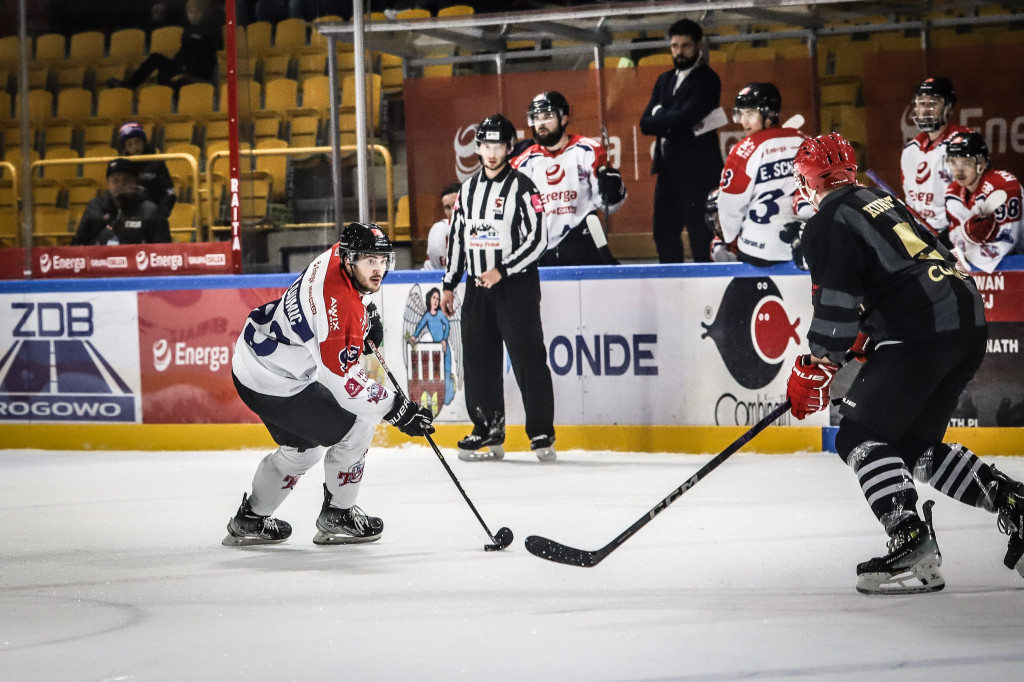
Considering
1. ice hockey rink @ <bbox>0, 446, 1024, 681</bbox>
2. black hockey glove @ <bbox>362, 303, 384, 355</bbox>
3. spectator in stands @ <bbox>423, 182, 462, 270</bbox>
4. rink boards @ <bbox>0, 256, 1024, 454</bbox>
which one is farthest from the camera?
spectator in stands @ <bbox>423, 182, 462, 270</bbox>

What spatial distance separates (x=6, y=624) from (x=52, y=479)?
9.88ft

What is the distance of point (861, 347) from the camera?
4156 mm

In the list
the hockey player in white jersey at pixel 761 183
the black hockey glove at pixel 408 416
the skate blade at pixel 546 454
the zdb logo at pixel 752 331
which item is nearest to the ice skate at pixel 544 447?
the skate blade at pixel 546 454

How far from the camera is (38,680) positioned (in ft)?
10.4

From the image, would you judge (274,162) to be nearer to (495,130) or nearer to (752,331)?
(495,130)

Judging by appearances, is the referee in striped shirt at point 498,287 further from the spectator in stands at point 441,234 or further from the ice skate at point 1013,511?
the ice skate at point 1013,511

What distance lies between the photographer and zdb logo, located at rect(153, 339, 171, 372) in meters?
7.69

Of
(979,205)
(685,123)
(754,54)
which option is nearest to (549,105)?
(685,123)

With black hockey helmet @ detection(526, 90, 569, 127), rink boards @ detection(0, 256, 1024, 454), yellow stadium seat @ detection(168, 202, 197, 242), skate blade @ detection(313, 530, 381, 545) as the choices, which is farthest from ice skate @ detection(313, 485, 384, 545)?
yellow stadium seat @ detection(168, 202, 197, 242)

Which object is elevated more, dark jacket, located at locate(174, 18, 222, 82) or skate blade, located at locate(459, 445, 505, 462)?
dark jacket, located at locate(174, 18, 222, 82)

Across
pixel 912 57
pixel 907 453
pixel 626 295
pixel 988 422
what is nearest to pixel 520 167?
pixel 626 295

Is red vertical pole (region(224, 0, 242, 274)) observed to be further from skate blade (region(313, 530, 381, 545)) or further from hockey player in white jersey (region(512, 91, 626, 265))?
skate blade (region(313, 530, 381, 545))

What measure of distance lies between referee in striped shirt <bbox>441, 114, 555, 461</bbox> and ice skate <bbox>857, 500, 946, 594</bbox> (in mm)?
3087

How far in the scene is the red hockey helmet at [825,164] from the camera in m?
3.88
